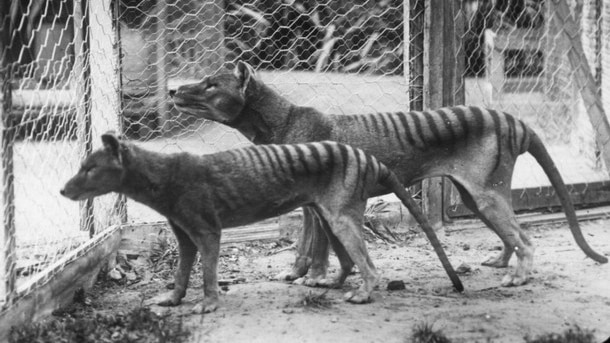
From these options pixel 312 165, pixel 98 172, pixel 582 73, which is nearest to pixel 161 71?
pixel 312 165

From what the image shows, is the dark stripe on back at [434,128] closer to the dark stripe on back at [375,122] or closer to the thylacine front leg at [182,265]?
the dark stripe on back at [375,122]

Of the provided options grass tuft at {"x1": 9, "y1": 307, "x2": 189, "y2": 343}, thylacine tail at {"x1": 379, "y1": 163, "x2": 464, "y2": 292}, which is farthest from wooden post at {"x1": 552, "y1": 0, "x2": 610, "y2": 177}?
grass tuft at {"x1": 9, "y1": 307, "x2": 189, "y2": 343}

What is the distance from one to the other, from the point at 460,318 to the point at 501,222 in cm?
100

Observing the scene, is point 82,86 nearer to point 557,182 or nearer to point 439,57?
point 439,57

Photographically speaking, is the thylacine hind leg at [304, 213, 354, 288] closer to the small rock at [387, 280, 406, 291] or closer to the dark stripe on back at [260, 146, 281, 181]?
the small rock at [387, 280, 406, 291]

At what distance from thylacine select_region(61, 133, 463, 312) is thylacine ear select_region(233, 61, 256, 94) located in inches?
22.9

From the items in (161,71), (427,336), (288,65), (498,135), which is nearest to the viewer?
(427,336)

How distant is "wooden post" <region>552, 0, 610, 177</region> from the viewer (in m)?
6.29

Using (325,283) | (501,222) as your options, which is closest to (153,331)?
(325,283)

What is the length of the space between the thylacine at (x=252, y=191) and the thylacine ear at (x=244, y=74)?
1.90ft

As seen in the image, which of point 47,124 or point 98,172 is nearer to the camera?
point 98,172

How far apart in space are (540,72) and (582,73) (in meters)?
0.40

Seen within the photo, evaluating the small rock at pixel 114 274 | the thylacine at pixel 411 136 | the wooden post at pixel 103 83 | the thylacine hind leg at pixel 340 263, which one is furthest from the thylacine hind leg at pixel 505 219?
the wooden post at pixel 103 83

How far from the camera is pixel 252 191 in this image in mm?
4145
